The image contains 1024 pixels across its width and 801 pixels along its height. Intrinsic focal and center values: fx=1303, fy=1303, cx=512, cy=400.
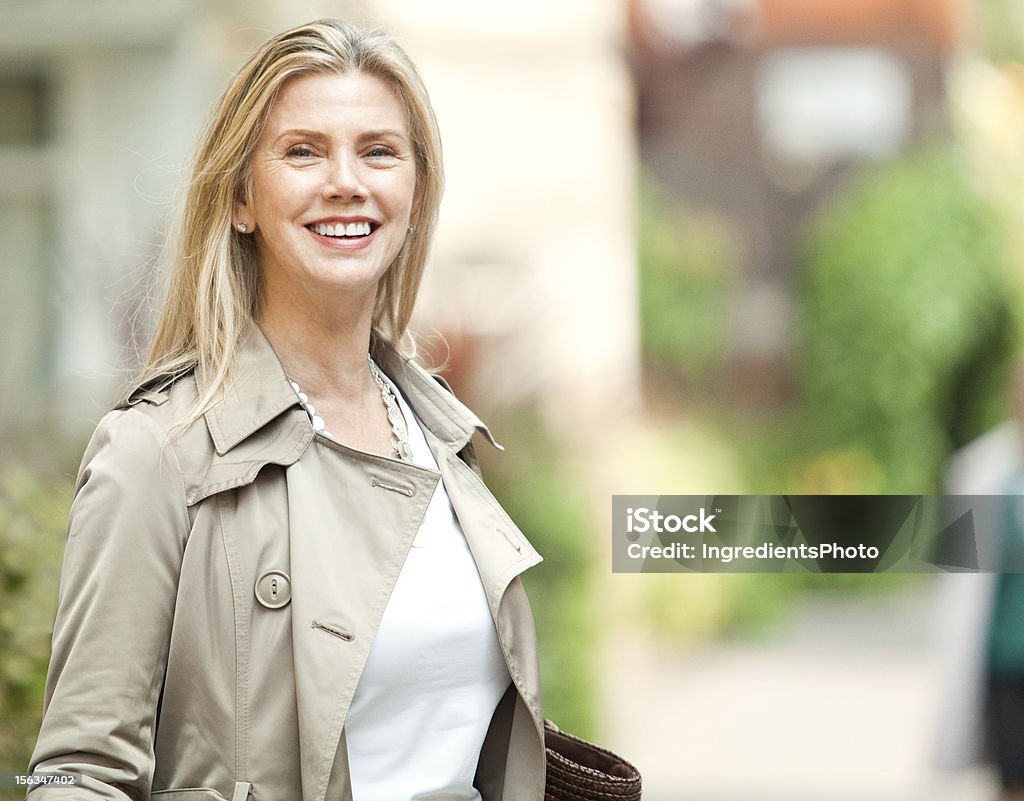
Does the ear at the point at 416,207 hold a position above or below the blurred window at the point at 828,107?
below

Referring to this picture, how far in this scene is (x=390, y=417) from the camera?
1.72 metres

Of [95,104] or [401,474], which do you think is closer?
[401,474]

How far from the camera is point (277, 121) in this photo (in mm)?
1596

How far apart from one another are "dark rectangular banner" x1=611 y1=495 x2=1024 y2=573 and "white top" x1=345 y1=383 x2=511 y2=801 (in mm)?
1309

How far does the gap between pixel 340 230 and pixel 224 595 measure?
1.51 ft

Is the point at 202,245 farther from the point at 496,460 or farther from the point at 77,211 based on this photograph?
the point at 77,211

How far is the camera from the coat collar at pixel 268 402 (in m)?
1.50

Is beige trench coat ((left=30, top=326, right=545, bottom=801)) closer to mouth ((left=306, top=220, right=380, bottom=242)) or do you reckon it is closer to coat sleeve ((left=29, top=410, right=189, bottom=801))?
coat sleeve ((left=29, top=410, right=189, bottom=801))

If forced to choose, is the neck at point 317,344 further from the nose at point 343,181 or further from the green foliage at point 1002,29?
the green foliage at point 1002,29

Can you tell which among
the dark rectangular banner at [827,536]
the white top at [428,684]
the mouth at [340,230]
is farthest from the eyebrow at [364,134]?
the dark rectangular banner at [827,536]

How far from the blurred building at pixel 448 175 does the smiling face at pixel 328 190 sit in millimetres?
1786

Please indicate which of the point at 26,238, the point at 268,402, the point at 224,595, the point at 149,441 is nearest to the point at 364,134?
the point at 268,402

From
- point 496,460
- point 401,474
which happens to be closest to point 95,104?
point 496,460

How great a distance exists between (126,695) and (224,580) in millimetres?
159
